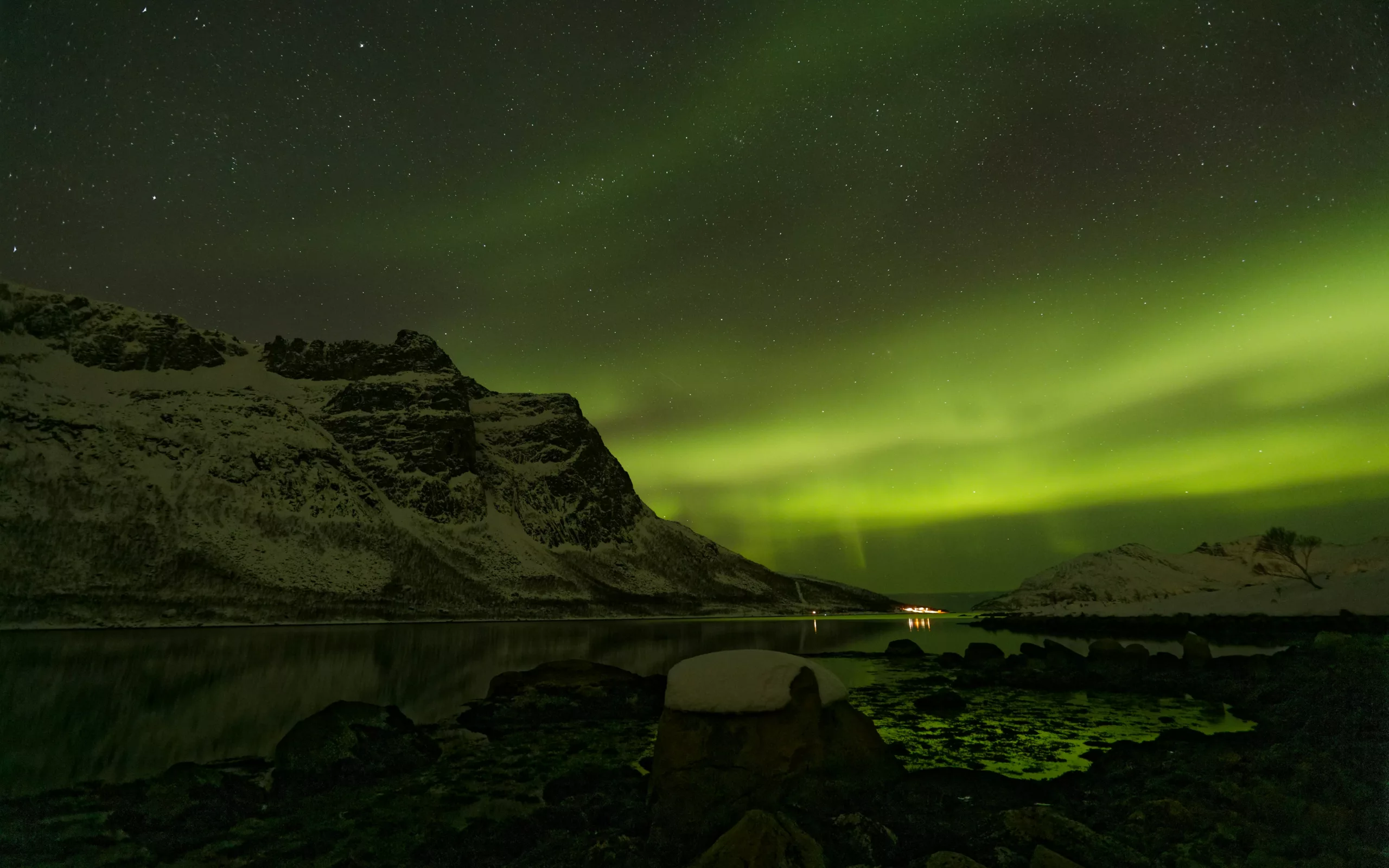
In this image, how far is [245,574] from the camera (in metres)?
197

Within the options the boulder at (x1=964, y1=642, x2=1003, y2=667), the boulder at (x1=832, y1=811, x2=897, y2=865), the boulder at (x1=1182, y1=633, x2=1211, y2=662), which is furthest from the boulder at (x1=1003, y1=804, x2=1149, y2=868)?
the boulder at (x1=964, y1=642, x2=1003, y2=667)

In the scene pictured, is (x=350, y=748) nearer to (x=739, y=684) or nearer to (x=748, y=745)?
(x=739, y=684)

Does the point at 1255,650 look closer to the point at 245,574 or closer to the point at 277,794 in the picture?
the point at 277,794

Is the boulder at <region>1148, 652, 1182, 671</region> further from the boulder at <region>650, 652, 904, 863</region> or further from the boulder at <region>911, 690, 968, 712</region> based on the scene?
the boulder at <region>650, 652, 904, 863</region>

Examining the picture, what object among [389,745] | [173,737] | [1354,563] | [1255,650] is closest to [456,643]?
[173,737]

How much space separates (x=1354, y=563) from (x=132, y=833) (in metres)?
119

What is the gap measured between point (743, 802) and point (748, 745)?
87 centimetres

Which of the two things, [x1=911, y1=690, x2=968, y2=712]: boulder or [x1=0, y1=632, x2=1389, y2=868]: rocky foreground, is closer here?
[x1=0, y1=632, x2=1389, y2=868]: rocky foreground

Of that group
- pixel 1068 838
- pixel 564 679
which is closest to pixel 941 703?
pixel 564 679

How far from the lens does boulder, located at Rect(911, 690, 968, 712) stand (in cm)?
2371

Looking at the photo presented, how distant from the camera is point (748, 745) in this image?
11.5 metres

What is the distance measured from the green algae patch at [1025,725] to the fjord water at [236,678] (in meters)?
9.28

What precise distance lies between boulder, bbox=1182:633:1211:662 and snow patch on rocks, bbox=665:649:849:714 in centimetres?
3066

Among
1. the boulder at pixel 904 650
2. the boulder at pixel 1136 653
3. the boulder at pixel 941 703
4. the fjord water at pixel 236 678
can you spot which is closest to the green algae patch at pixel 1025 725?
the boulder at pixel 941 703
